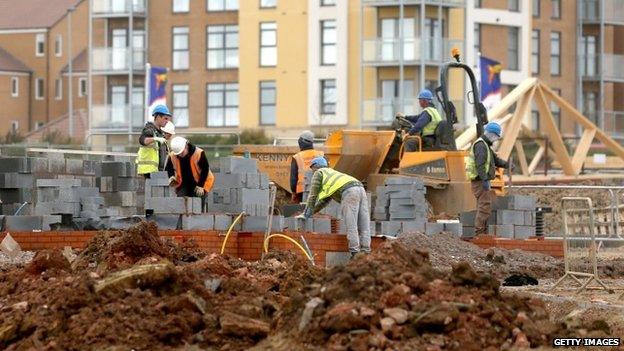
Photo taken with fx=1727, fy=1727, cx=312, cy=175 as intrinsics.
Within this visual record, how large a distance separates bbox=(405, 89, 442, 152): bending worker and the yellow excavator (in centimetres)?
8

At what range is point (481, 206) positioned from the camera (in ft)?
78.5

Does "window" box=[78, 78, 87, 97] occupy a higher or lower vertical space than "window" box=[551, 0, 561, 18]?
lower

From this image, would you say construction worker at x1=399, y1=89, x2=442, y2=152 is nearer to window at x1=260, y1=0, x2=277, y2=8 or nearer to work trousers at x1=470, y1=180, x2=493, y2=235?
work trousers at x1=470, y1=180, x2=493, y2=235

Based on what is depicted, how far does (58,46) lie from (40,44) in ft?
3.45

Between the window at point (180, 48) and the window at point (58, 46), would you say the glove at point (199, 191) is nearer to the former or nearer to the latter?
the window at point (180, 48)

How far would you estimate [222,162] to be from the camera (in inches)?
846

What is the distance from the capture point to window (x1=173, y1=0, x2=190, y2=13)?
228 ft

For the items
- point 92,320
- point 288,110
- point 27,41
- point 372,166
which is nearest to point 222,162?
point 372,166

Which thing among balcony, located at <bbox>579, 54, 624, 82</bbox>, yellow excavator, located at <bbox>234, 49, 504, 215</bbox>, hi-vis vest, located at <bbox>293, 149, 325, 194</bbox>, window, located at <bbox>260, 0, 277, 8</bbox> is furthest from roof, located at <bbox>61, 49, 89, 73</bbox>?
hi-vis vest, located at <bbox>293, 149, 325, 194</bbox>

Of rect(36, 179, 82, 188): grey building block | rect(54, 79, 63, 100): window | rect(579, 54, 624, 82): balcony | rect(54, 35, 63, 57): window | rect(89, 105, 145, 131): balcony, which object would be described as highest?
rect(54, 35, 63, 57): window

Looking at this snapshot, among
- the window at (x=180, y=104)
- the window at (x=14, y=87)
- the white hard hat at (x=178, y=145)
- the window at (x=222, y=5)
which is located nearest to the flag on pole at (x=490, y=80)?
the window at (x=222, y=5)

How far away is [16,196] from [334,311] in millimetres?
10823

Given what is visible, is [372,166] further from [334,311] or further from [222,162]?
[334,311]

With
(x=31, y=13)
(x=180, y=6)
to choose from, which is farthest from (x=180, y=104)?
(x=31, y=13)
